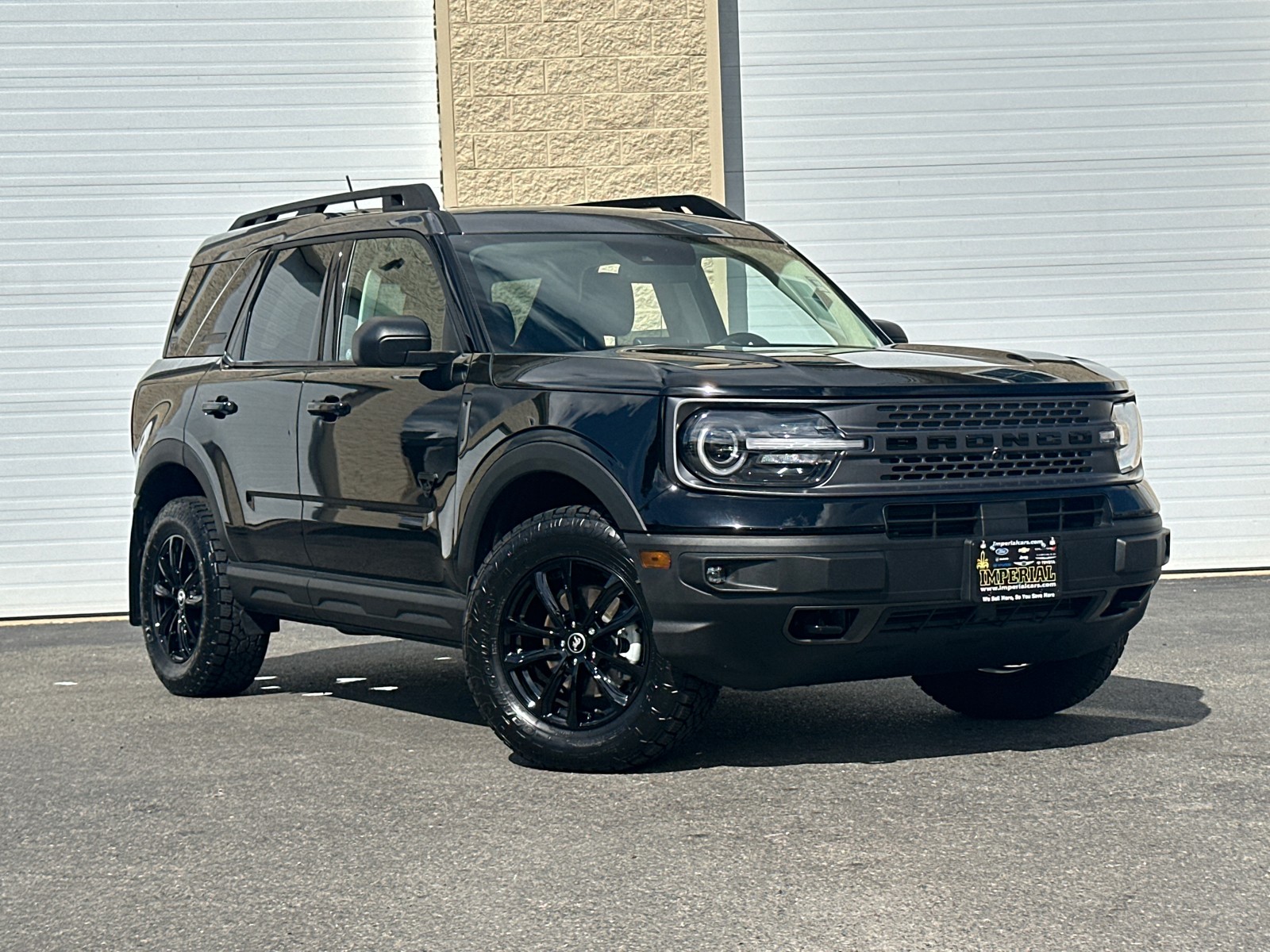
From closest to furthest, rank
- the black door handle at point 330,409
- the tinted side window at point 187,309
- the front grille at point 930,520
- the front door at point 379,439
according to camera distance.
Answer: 1. the front grille at point 930,520
2. the front door at point 379,439
3. the black door handle at point 330,409
4. the tinted side window at point 187,309

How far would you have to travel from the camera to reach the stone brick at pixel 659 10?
12.2 m

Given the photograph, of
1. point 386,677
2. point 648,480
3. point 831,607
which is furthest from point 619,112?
point 831,607

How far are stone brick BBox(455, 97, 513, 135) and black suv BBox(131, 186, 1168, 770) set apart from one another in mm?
4792

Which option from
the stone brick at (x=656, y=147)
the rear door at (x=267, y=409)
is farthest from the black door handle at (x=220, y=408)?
the stone brick at (x=656, y=147)

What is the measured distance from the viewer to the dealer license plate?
5.39 m

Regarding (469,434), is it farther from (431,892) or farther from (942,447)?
(431,892)

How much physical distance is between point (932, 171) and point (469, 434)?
7.23 metres

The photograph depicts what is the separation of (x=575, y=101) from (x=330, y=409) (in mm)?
5950

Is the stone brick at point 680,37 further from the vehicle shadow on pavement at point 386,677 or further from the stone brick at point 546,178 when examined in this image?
the vehicle shadow on pavement at point 386,677

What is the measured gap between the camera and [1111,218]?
41.3 feet

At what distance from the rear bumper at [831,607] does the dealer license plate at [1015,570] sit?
0.03 meters

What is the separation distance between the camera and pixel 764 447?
5.29m

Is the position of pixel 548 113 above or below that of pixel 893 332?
above

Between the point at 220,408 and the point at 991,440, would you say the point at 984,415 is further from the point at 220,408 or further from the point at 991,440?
the point at 220,408
